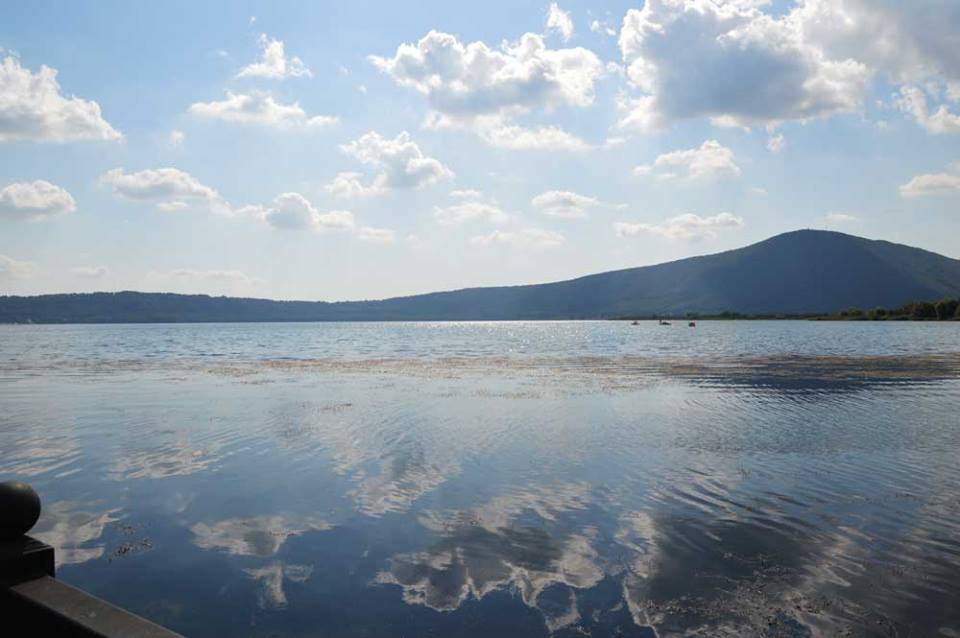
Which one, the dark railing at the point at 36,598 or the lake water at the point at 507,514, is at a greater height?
the dark railing at the point at 36,598

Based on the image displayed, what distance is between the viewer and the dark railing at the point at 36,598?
18.1ft

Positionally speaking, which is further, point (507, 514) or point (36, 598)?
point (507, 514)

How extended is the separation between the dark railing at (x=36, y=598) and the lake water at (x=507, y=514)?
11.7 ft

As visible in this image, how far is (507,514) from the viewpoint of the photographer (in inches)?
592

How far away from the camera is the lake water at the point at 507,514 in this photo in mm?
10078

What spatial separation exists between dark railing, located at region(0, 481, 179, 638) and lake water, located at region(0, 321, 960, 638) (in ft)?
11.7

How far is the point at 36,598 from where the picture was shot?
6074 mm

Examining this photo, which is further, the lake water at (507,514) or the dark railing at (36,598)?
the lake water at (507,514)

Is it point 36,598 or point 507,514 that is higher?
point 36,598

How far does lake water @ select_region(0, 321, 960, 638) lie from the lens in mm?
10078

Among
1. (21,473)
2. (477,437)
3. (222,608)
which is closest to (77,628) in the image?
(222,608)

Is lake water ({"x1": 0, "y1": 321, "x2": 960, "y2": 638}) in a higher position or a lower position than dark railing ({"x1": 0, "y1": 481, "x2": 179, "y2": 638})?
lower

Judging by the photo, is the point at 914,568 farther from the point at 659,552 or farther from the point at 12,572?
the point at 12,572

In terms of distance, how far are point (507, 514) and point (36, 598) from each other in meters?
10.3
